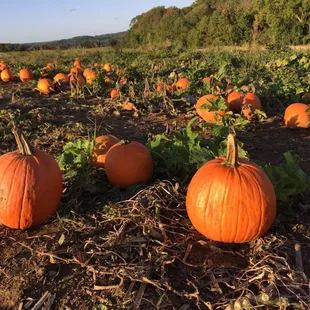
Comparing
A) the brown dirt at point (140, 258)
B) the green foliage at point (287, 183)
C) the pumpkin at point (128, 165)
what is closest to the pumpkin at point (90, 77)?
the pumpkin at point (128, 165)

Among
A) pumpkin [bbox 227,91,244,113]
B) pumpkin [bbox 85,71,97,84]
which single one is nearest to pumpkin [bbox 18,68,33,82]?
pumpkin [bbox 85,71,97,84]

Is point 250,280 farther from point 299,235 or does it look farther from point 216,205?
point 299,235

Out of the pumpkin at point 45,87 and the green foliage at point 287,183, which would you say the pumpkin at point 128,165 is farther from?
the pumpkin at point 45,87

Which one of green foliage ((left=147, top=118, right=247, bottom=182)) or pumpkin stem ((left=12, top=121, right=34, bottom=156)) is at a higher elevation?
pumpkin stem ((left=12, top=121, right=34, bottom=156))

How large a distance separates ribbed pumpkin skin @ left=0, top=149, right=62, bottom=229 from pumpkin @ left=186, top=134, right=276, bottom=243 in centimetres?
125

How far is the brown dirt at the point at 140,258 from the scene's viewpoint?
2525 mm

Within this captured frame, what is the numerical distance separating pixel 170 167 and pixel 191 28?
48922 millimetres

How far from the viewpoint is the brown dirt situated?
2525mm

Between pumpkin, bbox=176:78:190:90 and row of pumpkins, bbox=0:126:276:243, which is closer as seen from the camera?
row of pumpkins, bbox=0:126:276:243

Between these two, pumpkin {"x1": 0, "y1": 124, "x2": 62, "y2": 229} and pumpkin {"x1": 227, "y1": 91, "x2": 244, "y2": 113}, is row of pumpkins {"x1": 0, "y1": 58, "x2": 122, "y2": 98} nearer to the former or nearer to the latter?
pumpkin {"x1": 227, "y1": 91, "x2": 244, "y2": 113}

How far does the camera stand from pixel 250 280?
2.58m

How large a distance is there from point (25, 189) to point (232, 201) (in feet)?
5.51

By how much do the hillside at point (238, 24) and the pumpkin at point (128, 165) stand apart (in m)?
25.5

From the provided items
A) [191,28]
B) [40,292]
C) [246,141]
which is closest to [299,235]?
[40,292]
